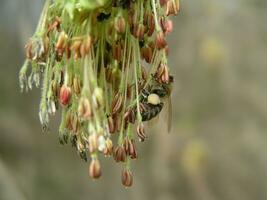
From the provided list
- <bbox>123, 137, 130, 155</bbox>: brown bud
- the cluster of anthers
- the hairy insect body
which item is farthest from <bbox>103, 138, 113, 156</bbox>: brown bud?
the hairy insect body

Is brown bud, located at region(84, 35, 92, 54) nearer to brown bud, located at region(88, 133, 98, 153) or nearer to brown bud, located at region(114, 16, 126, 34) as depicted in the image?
brown bud, located at region(114, 16, 126, 34)

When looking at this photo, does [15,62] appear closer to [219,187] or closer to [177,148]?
[177,148]

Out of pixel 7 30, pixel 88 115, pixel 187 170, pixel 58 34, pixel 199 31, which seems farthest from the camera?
pixel 187 170

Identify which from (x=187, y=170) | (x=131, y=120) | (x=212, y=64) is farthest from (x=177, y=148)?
(x=131, y=120)

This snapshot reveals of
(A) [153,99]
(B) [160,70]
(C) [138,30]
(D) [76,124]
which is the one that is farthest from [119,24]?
(A) [153,99]

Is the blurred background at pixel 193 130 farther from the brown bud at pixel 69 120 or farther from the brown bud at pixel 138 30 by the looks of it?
the brown bud at pixel 138 30

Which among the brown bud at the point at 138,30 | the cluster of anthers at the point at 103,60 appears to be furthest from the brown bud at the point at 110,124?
the brown bud at the point at 138,30
